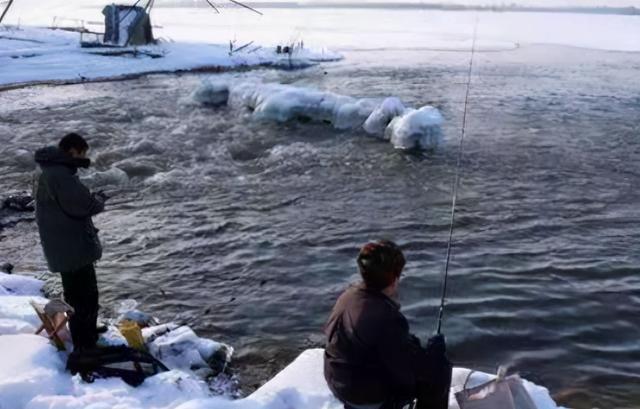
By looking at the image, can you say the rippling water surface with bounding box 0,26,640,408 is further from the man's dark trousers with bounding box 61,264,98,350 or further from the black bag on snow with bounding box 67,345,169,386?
the man's dark trousers with bounding box 61,264,98,350

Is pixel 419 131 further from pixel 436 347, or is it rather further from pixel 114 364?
pixel 436 347

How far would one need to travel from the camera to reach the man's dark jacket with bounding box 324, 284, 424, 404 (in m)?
3.64

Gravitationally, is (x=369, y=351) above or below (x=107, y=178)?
above

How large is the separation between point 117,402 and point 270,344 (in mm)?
A: 2437

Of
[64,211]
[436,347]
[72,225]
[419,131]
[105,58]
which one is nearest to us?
[436,347]

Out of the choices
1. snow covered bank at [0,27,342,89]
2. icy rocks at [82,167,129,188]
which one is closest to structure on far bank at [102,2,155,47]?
snow covered bank at [0,27,342,89]

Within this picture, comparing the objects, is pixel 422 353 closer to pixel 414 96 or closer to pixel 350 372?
pixel 350 372

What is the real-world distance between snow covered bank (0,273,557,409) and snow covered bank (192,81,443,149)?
11.2 meters

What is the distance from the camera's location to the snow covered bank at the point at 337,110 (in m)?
16.2

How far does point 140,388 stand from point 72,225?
1436 millimetres

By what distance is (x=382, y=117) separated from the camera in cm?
1770

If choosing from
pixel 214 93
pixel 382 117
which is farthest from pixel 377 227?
pixel 214 93

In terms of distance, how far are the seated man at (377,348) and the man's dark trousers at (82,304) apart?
255cm

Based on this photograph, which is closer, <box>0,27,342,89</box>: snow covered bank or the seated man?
the seated man
